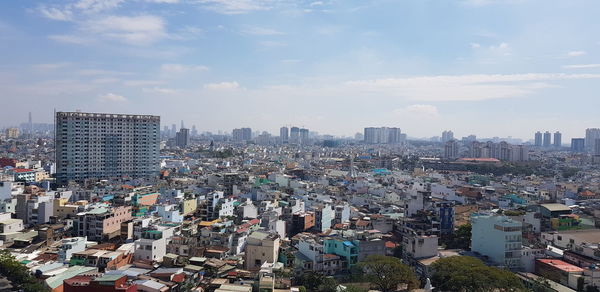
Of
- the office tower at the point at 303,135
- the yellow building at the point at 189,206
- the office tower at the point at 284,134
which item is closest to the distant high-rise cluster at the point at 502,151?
the office tower at the point at 303,135

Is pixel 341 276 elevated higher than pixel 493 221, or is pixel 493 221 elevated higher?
pixel 493 221

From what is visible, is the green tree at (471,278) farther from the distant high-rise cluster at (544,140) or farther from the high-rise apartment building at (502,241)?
the distant high-rise cluster at (544,140)

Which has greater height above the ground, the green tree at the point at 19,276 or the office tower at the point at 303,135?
the office tower at the point at 303,135

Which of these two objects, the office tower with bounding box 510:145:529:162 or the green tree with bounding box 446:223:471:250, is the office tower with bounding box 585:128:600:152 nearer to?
the office tower with bounding box 510:145:529:162

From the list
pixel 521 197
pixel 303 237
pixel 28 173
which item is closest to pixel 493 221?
pixel 303 237

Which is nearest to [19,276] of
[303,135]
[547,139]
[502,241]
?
[502,241]

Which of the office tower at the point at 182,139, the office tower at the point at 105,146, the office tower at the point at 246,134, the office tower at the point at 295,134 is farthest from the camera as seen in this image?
the office tower at the point at 295,134

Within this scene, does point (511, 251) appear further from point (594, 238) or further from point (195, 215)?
point (195, 215)
